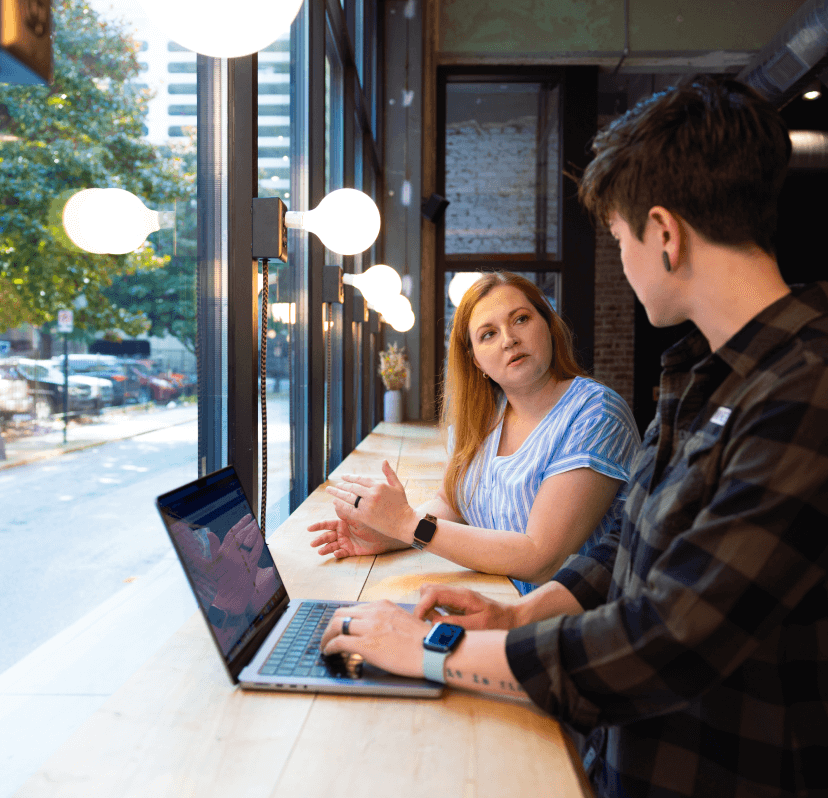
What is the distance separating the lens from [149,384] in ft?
4.17

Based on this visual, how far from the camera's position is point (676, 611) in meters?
0.71

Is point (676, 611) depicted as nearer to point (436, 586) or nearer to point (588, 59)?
point (436, 586)

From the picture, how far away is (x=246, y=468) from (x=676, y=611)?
1.14m

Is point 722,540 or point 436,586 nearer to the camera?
point 722,540

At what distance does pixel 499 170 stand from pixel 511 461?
5236 mm

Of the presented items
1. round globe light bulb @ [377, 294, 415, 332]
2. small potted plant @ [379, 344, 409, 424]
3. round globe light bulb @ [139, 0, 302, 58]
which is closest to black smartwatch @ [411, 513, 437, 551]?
round globe light bulb @ [139, 0, 302, 58]

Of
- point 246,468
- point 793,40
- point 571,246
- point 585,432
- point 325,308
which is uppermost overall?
point 793,40

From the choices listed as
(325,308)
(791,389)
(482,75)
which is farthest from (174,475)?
(482,75)

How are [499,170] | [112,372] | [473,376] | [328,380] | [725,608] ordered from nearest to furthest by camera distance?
[725,608] → [112,372] → [473,376] → [328,380] → [499,170]

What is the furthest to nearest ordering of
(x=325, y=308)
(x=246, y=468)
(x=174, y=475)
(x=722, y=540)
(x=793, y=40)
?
1. (x=793, y=40)
2. (x=325, y=308)
3. (x=246, y=468)
4. (x=174, y=475)
5. (x=722, y=540)

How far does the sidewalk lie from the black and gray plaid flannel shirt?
68 centimetres

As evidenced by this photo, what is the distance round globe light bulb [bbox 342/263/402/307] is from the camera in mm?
3031

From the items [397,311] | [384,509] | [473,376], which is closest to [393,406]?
[397,311]

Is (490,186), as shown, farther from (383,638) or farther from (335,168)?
(383,638)
